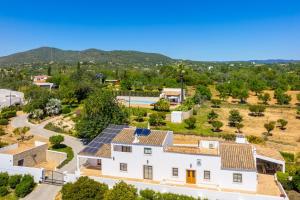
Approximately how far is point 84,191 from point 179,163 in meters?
8.92

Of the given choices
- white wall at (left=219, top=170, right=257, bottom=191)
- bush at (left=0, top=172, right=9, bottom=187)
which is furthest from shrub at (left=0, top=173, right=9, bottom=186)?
white wall at (left=219, top=170, right=257, bottom=191)

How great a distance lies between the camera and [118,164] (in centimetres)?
3059

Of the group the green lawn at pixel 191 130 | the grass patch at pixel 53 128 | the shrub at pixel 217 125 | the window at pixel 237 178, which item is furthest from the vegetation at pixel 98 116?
the window at pixel 237 178

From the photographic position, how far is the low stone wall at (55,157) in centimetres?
3947

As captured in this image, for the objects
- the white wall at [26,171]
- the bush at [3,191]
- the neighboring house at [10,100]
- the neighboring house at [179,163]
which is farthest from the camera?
the neighboring house at [10,100]

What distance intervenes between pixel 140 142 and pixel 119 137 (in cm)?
275

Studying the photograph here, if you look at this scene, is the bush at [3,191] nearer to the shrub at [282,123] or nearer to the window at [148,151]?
the window at [148,151]

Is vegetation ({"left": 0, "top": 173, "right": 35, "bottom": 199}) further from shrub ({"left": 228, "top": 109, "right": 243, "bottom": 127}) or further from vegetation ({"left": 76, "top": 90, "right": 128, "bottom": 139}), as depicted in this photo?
shrub ({"left": 228, "top": 109, "right": 243, "bottom": 127})

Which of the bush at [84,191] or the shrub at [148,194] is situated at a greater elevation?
the bush at [84,191]

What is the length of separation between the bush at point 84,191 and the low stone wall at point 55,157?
41.8ft

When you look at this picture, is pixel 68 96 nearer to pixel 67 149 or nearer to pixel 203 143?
pixel 67 149

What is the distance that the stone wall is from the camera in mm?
34919

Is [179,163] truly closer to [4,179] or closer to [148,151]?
[148,151]

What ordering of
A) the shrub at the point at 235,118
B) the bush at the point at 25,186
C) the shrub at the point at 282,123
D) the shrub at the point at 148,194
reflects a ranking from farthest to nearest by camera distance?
1. the shrub at the point at 235,118
2. the shrub at the point at 282,123
3. the bush at the point at 25,186
4. the shrub at the point at 148,194
